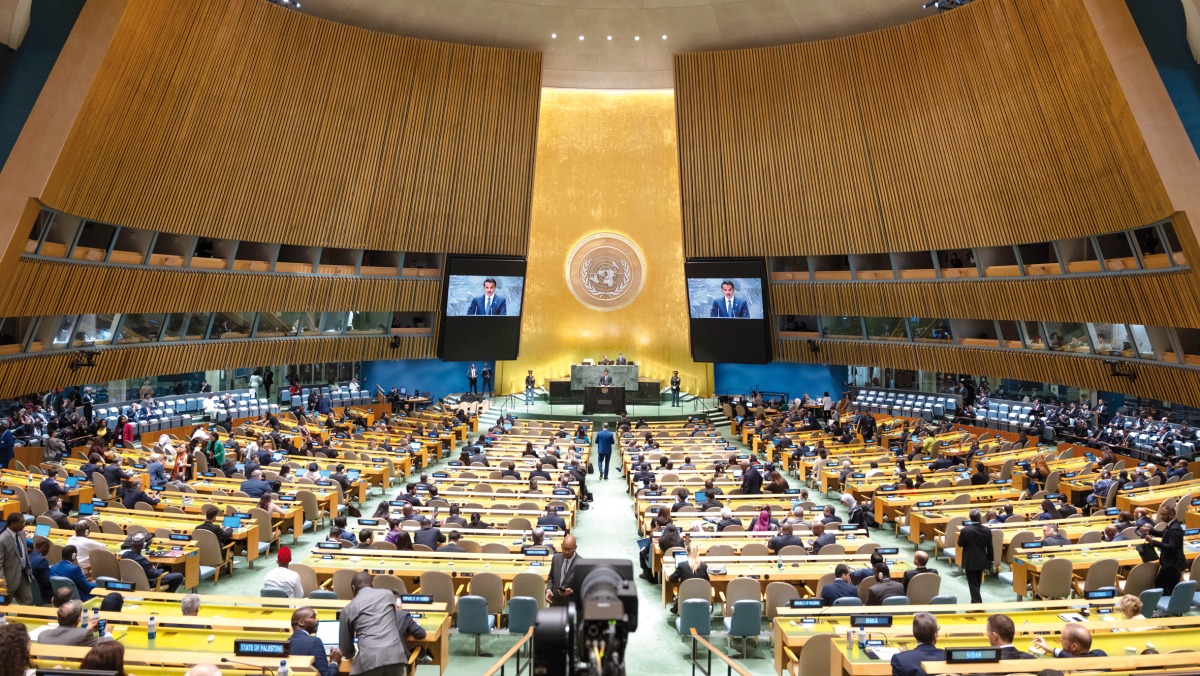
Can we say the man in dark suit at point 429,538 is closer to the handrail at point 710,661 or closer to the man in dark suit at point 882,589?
the handrail at point 710,661

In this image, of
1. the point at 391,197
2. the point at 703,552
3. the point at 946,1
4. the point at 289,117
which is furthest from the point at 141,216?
the point at 946,1

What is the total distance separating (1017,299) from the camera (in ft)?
69.1

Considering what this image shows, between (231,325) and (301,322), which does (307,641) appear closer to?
(231,325)

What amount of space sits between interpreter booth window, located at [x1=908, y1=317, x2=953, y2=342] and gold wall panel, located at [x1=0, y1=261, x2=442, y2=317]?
15262mm

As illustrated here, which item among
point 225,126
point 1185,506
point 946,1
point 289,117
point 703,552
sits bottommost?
point 703,552

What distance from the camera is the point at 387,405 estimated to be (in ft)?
90.0

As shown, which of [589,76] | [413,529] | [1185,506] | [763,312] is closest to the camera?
[413,529]

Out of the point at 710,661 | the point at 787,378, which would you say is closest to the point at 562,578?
the point at 710,661

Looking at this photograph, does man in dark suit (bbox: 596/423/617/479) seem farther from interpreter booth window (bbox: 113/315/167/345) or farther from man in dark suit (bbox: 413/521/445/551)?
interpreter booth window (bbox: 113/315/167/345)

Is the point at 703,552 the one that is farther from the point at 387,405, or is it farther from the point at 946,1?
the point at 387,405

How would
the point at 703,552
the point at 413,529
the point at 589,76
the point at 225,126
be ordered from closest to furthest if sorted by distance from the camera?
the point at 703,552, the point at 413,529, the point at 225,126, the point at 589,76

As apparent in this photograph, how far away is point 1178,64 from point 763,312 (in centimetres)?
1449

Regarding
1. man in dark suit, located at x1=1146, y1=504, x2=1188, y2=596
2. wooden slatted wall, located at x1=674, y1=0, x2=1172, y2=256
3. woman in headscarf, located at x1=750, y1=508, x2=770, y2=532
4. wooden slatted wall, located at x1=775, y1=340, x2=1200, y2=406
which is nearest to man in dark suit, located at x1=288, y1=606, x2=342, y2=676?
woman in headscarf, located at x1=750, y1=508, x2=770, y2=532

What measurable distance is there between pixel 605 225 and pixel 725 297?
692 centimetres
